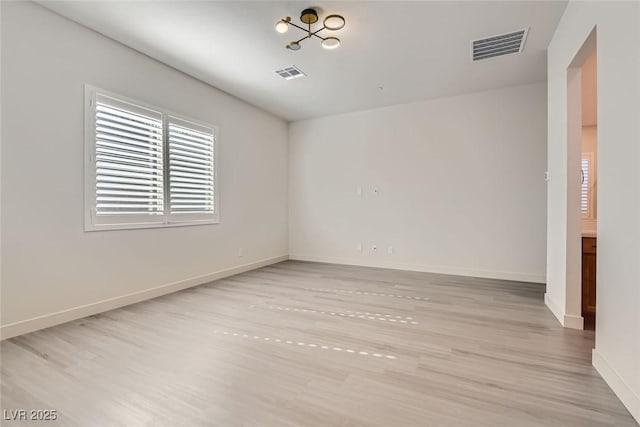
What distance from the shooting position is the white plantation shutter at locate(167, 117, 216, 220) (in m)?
3.96

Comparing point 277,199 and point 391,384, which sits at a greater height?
point 277,199

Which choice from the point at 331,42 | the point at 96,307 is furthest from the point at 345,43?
the point at 96,307

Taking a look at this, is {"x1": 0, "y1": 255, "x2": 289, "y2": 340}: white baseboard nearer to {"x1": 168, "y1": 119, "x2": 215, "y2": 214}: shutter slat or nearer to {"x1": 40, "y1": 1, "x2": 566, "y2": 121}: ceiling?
{"x1": 168, "y1": 119, "x2": 215, "y2": 214}: shutter slat

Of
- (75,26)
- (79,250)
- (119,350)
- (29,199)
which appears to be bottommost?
(119,350)

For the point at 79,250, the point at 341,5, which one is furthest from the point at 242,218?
the point at 341,5

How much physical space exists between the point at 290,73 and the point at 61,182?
9.52ft

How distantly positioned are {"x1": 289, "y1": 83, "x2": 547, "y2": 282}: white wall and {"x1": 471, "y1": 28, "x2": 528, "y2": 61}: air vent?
52.0 inches

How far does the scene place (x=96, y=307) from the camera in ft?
10.2

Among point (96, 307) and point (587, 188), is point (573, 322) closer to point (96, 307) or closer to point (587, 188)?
point (587, 188)

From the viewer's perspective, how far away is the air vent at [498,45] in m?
3.15

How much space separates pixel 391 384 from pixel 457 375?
46cm

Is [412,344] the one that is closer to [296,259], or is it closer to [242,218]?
[242,218]

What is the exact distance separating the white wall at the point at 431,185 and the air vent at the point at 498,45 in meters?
1.32

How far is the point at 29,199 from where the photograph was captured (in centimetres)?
264
